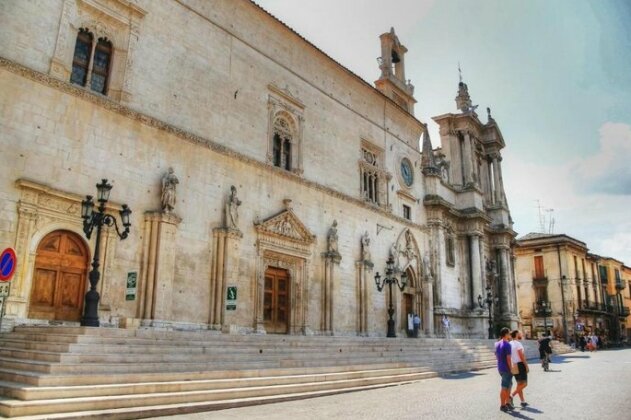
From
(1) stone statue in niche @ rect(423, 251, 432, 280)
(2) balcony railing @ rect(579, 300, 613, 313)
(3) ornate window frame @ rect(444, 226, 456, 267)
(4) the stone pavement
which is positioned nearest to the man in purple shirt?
(4) the stone pavement

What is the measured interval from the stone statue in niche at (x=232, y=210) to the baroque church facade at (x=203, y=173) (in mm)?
56

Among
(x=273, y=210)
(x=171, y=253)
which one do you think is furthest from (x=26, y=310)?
(x=273, y=210)

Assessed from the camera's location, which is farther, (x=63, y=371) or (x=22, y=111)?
(x=22, y=111)

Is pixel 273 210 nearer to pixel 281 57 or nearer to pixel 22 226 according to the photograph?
pixel 281 57

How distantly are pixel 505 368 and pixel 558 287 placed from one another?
47131mm

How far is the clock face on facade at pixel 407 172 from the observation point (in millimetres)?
30023

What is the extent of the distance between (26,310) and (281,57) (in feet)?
47.5

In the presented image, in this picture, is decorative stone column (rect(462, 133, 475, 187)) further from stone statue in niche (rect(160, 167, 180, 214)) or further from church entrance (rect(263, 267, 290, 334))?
stone statue in niche (rect(160, 167, 180, 214))

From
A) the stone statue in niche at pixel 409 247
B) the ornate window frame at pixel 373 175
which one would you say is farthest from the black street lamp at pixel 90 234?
the stone statue in niche at pixel 409 247

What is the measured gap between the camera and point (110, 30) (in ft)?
52.0

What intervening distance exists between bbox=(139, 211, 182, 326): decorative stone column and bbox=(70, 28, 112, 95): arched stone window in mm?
4350

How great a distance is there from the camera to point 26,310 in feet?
40.8

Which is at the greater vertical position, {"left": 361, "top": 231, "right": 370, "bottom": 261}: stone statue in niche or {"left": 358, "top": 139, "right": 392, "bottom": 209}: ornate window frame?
{"left": 358, "top": 139, "right": 392, "bottom": 209}: ornate window frame

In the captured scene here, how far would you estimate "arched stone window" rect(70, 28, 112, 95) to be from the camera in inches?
592
